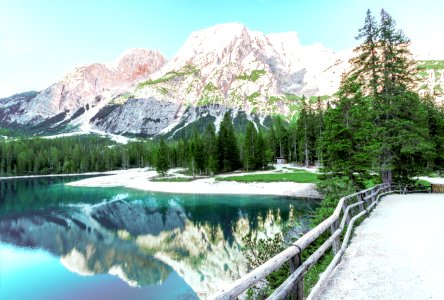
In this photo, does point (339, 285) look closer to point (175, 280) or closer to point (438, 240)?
point (438, 240)

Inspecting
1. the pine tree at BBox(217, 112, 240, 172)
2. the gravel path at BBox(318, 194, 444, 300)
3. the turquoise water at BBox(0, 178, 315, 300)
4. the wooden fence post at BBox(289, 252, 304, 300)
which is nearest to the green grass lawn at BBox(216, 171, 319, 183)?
the turquoise water at BBox(0, 178, 315, 300)

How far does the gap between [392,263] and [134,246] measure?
26.0 meters

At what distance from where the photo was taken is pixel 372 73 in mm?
32969

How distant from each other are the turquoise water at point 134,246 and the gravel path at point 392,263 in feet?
21.4

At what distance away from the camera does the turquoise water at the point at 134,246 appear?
21047mm

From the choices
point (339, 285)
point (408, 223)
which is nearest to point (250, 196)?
point (408, 223)

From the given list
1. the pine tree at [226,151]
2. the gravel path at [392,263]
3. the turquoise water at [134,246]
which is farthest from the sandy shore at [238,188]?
the gravel path at [392,263]

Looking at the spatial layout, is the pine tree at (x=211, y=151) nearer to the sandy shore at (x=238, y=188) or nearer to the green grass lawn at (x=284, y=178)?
the sandy shore at (x=238, y=188)

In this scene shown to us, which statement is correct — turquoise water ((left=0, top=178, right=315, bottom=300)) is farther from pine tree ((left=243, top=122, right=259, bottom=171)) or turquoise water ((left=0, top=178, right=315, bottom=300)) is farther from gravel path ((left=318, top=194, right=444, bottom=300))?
pine tree ((left=243, top=122, right=259, bottom=171))

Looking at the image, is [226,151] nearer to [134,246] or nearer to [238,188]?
[238,188]

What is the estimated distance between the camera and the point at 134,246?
30641 millimetres

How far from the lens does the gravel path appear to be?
24.0ft

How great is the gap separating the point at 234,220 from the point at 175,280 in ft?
55.0

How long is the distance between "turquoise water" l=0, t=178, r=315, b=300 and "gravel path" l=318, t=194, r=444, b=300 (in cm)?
653
